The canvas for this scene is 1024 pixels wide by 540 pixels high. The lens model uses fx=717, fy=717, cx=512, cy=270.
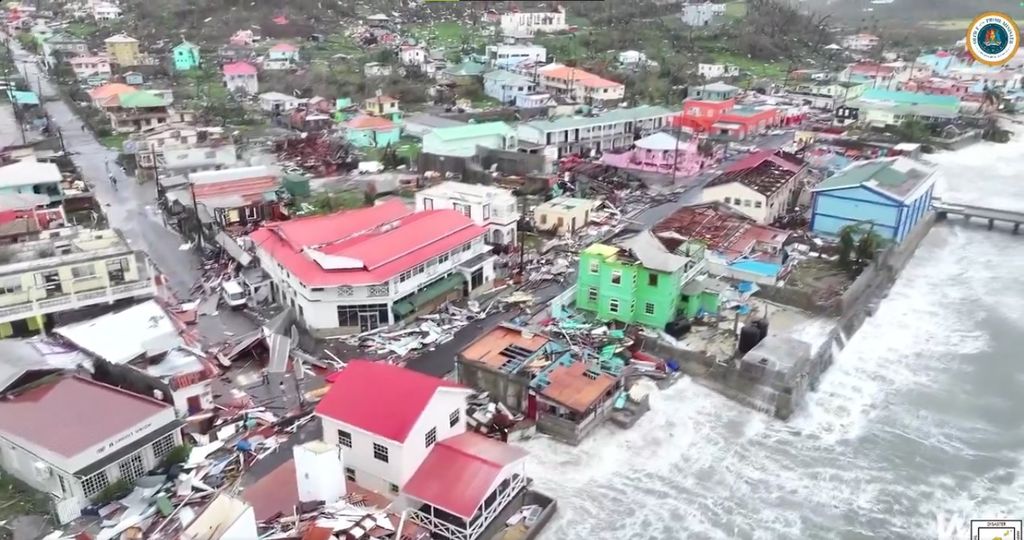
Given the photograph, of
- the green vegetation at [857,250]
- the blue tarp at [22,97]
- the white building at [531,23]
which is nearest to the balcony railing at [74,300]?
the green vegetation at [857,250]

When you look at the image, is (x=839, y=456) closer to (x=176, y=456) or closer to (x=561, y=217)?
(x=561, y=217)

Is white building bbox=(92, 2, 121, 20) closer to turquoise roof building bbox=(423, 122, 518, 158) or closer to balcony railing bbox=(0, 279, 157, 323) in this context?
turquoise roof building bbox=(423, 122, 518, 158)

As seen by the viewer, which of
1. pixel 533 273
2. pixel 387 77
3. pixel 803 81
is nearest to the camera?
pixel 533 273

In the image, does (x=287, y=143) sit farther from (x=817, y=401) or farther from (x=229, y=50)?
(x=229, y=50)

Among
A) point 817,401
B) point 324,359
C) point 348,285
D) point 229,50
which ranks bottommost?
point 817,401

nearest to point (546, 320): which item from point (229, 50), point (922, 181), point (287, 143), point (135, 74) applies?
point (922, 181)

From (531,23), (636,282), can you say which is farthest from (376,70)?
(636,282)

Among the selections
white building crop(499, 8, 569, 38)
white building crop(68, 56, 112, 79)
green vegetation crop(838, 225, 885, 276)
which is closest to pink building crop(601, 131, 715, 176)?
green vegetation crop(838, 225, 885, 276)
